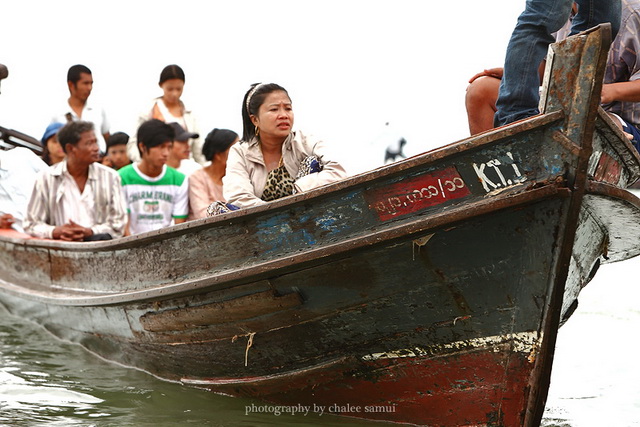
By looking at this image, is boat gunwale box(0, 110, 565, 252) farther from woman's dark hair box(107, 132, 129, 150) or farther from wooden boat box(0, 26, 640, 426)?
woman's dark hair box(107, 132, 129, 150)

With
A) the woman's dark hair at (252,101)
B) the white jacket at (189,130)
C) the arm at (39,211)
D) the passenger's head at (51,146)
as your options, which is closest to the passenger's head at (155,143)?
the arm at (39,211)

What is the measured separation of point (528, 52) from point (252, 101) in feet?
5.09

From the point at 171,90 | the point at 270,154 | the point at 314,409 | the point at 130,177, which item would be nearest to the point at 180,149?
the point at 171,90

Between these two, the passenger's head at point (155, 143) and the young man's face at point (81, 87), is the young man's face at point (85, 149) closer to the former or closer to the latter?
the passenger's head at point (155, 143)

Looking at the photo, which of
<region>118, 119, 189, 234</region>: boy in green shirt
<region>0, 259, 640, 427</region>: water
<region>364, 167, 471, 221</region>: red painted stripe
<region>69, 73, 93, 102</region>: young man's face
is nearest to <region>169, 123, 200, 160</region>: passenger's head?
<region>118, 119, 189, 234</region>: boy in green shirt

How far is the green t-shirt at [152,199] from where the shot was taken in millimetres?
6508

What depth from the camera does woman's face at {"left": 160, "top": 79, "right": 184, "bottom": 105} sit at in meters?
8.02

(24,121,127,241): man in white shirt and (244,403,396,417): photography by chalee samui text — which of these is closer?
(244,403,396,417): photography by chalee samui text

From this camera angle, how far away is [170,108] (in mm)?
8141

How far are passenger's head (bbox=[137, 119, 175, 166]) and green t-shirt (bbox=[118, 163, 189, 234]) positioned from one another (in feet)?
0.54

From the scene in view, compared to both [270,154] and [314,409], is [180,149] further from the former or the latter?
[314,409]

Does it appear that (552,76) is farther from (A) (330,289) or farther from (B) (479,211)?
(A) (330,289)

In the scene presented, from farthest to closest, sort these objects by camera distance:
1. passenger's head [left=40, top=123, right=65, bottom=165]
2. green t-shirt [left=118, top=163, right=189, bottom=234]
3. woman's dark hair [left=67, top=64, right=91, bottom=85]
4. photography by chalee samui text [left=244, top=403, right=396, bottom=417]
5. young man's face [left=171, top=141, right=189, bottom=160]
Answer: woman's dark hair [left=67, top=64, right=91, bottom=85], passenger's head [left=40, top=123, right=65, bottom=165], young man's face [left=171, top=141, right=189, bottom=160], green t-shirt [left=118, top=163, right=189, bottom=234], photography by chalee samui text [left=244, top=403, right=396, bottom=417]

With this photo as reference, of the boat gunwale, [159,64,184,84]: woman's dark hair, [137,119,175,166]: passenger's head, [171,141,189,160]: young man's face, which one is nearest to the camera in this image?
the boat gunwale
